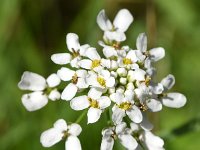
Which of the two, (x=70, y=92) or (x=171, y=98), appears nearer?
(x=70, y=92)

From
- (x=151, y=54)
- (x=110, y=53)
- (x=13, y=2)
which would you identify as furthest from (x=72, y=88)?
(x=13, y=2)

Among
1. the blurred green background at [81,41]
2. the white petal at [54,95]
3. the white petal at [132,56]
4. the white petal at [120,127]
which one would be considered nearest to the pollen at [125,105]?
the white petal at [120,127]

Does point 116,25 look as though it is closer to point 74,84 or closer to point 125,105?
point 74,84

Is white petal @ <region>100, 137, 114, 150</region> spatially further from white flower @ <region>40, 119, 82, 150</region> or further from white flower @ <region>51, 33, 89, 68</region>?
white flower @ <region>51, 33, 89, 68</region>

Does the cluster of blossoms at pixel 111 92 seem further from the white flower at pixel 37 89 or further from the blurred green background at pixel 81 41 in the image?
the blurred green background at pixel 81 41

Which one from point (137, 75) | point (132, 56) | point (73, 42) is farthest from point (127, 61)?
point (73, 42)
